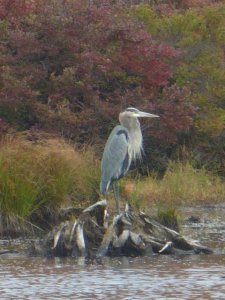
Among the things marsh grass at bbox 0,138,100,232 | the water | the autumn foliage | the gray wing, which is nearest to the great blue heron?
the gray wing

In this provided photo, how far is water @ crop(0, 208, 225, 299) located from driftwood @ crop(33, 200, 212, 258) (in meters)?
0.17

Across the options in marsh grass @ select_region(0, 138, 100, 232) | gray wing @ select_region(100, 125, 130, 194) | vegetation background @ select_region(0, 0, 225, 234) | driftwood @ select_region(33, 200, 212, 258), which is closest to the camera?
driftwood @ select_region(33, 200, 212, 258)

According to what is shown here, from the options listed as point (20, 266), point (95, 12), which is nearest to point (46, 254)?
point (20, 266)

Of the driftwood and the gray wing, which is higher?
the gray wing

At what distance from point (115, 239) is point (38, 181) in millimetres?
1961

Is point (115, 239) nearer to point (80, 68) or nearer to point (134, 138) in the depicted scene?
point (134, 138)

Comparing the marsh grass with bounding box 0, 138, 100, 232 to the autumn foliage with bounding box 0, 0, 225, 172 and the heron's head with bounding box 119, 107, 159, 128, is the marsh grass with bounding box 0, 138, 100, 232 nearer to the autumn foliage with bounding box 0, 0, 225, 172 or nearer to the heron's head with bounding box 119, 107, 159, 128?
the heron's head with bounding box 119, 107, 159, 128

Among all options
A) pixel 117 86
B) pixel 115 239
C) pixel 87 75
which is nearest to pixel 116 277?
pixel 115 239

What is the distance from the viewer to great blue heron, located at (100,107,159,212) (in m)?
13.9

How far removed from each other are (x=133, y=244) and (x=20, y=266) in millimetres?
1314

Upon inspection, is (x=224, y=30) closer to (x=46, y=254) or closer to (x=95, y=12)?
(x=95, y=12)

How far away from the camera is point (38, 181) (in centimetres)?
1363

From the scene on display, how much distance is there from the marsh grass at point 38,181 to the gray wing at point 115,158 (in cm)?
46

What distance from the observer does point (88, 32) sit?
18641mm
